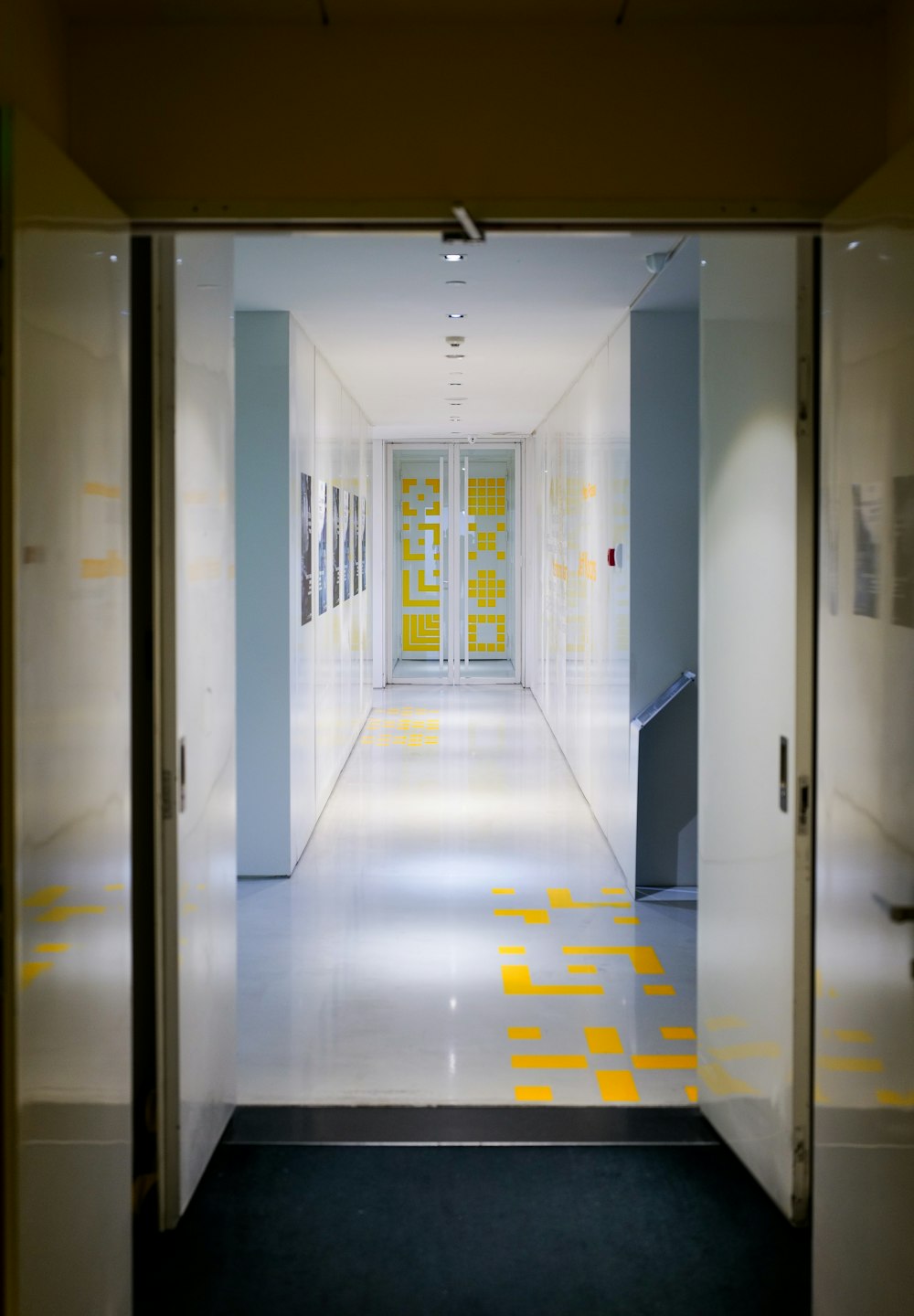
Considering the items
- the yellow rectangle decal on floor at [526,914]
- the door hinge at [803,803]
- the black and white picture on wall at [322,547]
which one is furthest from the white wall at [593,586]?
the door hinge at [803,803]

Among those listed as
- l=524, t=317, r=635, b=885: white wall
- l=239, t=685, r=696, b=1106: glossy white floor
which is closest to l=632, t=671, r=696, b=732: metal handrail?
l=524, t=317, r=635, b=885: white wall

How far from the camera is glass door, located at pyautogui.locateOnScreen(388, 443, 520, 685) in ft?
59.4

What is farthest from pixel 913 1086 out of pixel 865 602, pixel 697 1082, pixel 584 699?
pixel 584 699

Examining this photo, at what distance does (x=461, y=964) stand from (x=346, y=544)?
6.03 m

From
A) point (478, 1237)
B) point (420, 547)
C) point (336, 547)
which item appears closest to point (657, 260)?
point (478, 1237)

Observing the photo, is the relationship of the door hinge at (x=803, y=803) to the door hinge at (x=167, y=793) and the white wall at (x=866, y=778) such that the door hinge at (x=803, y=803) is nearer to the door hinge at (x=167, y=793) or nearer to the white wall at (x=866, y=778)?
the white wall at (x=866, y=778)

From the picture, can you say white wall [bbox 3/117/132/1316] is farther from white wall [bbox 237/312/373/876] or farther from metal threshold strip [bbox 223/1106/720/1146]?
white wall [bbox 237/312/373/876]

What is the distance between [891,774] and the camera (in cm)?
254

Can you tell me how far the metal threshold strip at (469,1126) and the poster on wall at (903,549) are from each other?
2.31m

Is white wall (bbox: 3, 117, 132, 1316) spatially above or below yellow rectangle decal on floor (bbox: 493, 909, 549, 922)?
above

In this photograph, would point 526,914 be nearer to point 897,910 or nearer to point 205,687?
point 205,687

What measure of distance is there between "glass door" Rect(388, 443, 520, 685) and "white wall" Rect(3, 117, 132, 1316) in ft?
48.6

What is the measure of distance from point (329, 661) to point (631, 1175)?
21.0 feet

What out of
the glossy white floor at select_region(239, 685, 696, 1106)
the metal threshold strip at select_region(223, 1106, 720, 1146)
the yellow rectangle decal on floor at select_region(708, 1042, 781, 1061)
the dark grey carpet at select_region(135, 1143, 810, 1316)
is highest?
the yellow rectangle decal on floor at select_region(708, 1042, 781, 1061)
